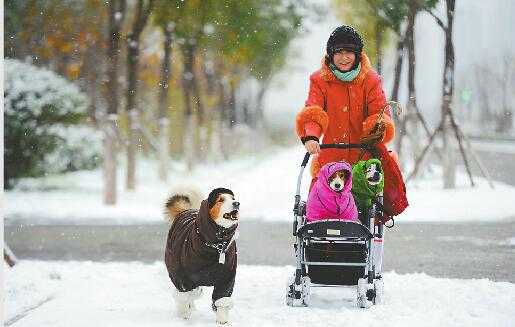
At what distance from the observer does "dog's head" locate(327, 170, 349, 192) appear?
3959 millimetres

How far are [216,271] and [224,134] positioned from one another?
1418cm

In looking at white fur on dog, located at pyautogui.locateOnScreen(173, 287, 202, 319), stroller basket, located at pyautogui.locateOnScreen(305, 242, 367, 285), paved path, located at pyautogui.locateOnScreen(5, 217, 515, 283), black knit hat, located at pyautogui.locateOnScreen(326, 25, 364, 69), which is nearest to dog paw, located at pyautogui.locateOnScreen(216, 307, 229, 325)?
white fur on dog, located at pyautogui.locateOnScreen(173, 287, 202, 319)

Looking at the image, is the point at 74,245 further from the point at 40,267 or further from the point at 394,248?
the point at 394,248

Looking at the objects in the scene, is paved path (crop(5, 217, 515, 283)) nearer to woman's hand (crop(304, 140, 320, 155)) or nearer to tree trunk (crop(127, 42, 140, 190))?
woman's hand (crop(304, 140, 320, 155))

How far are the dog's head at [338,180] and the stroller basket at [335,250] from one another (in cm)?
20

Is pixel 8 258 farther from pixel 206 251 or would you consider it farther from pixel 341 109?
pixel 341 109

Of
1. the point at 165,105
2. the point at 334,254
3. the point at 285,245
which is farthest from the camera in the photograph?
the point at 165,105

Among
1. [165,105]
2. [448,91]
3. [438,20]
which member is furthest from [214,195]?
[165,105]

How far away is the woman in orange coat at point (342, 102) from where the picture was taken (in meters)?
4.20

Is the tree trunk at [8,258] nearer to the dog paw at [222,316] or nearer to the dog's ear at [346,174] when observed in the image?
the dog paw at [222,316]

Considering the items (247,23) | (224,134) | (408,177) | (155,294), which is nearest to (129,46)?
(247,23)

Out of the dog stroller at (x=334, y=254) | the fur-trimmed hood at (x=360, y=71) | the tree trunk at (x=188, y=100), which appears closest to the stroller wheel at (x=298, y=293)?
the dog stroller at (x=334, y=254)

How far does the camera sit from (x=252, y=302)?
456 centimetres

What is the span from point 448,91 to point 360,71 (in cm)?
353
